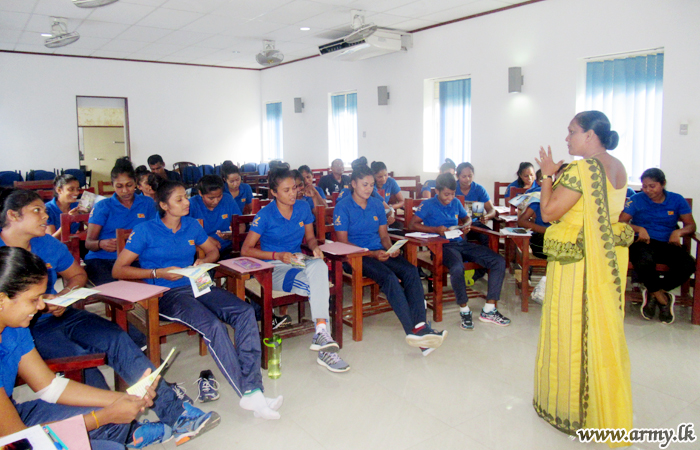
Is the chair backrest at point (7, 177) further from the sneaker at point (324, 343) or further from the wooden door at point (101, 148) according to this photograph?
the sneaker at point (324, 343)

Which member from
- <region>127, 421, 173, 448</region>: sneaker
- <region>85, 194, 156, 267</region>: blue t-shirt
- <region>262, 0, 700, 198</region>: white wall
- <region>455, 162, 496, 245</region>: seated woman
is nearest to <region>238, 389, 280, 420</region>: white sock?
<region>127, 421, 173, 448</region>: sneaker

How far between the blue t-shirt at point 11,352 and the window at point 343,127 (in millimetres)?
7747

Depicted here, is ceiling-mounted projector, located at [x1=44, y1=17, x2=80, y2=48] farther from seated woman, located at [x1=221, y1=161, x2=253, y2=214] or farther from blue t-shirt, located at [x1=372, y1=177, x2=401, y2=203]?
blue t-shirt, located at [x1=372, y1=177, x2=401, y2=203]

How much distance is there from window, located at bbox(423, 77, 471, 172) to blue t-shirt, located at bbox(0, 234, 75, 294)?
18.5 ft

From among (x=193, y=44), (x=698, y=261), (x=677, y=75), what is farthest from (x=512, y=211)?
(x=193, y=44)

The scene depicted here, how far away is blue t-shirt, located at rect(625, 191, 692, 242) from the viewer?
391 cm

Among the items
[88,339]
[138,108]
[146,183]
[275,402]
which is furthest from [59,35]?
[275,402]

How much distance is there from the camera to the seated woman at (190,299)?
2.45m

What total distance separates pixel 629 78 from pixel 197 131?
8.03 m

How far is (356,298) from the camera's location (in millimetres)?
3322

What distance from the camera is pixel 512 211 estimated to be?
486cm

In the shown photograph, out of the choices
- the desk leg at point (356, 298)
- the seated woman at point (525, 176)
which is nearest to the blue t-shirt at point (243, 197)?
the desk leg at point (356, 298)

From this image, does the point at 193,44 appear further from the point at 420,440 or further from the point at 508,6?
the point at 420,440

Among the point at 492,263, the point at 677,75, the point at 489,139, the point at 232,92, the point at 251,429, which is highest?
the point at 232,92
